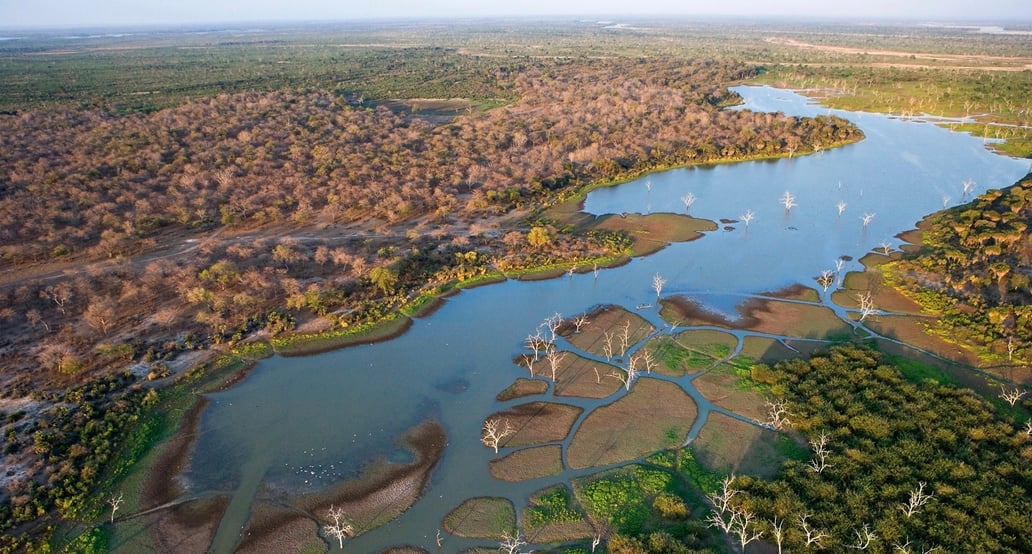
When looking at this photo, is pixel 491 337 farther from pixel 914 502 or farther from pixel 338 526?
pixel 914 502

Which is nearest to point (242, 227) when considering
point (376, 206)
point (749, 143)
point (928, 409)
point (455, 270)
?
point (376, 206)

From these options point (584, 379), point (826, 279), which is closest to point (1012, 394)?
point (826, 279)

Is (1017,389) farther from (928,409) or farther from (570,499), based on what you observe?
(570,499)

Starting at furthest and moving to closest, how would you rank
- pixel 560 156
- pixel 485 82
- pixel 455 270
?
1. pixel 485 82
2. pixel 560 156
3. pixel 455 270

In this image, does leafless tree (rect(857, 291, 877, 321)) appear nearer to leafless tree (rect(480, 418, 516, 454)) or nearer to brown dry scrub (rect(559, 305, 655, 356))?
brown dry scrub (rect(559, 305, 655, 356))

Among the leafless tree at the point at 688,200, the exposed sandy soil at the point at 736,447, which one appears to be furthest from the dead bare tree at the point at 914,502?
the leafless tree at the point at 688,200

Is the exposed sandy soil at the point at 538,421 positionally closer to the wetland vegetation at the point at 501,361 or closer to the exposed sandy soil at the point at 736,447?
the wetland vegetation at the point at 501,361
